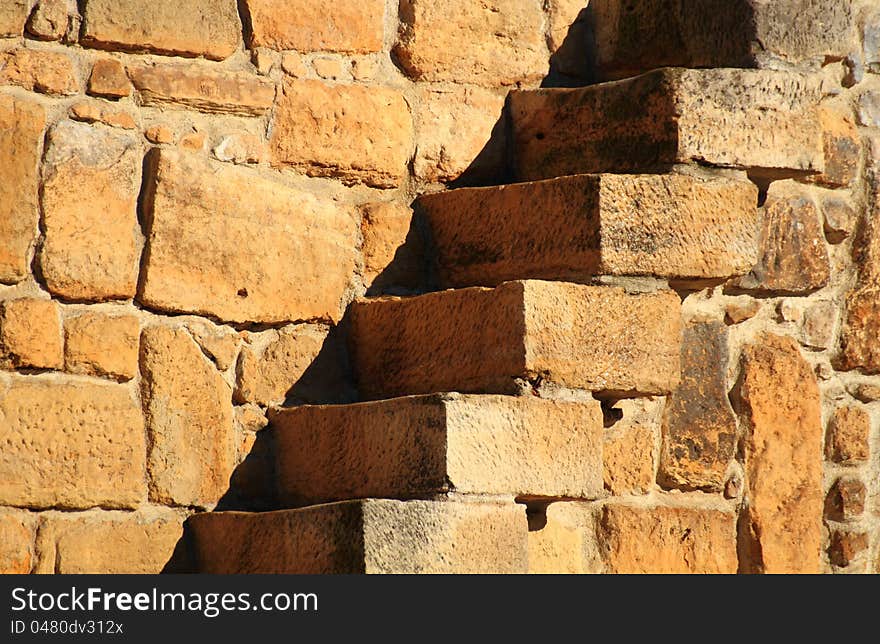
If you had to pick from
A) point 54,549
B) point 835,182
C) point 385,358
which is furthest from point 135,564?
point 835,182

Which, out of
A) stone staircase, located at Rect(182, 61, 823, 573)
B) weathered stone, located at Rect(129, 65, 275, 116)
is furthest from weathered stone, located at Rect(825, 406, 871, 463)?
weathered stone, located at Rect(129, 65, 275, 116)

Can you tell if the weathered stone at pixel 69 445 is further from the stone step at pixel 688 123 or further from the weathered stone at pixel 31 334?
the stone step at pixel 688 123

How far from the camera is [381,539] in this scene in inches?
115

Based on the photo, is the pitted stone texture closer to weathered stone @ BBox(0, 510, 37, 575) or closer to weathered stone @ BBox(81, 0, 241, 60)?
weathered stone @ BBox(81, 0, 241, 60)

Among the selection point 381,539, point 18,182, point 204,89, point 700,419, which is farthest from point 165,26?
point 700,419

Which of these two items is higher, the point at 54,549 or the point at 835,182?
the point at 835,182

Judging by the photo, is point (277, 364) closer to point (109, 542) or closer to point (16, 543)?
point (109, 542)

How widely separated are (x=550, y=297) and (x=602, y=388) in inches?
9.8

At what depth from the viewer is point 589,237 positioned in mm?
3434

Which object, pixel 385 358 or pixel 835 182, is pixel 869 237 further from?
pixel 385 358

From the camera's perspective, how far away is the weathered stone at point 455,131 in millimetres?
3842

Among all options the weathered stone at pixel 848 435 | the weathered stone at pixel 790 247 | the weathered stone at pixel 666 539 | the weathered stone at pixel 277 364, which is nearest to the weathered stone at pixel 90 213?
the weathered stone at pixel 277 364

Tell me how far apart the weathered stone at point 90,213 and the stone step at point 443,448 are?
53 cm

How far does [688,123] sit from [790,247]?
0.53m
